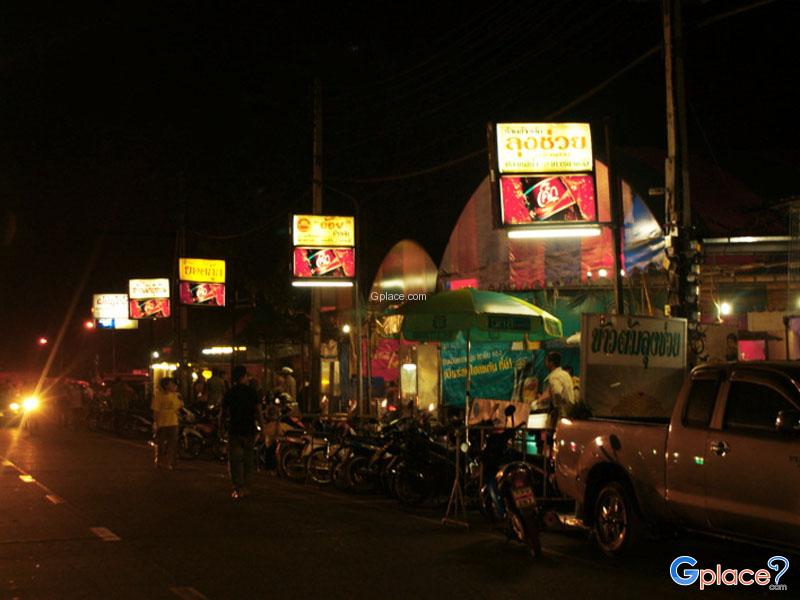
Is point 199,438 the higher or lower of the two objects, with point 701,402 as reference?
lower

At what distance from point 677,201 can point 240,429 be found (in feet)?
24.1

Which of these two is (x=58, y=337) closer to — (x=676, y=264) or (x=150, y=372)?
(x=150, y=372)

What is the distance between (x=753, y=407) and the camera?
8.75 m

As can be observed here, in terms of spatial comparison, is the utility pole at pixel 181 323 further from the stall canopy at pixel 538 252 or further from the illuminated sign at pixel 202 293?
the stall canopy at pixel 538 252

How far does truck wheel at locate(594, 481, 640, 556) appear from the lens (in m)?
9.88

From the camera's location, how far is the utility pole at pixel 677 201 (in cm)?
1462

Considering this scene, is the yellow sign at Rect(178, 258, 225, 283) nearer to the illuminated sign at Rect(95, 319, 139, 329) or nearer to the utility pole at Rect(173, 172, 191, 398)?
the utility pole at Rect(173, 172, 191, 398)

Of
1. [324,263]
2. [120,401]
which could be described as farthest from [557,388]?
[120,401]

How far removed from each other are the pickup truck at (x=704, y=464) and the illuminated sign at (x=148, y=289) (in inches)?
1444

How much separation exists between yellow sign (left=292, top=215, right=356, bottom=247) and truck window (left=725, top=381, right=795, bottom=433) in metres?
16.4

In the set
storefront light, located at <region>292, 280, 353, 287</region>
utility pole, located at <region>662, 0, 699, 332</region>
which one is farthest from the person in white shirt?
storefront light, located at <region>292, 280, 353, 287</region>

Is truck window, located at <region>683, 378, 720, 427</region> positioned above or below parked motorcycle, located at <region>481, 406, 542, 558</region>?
above

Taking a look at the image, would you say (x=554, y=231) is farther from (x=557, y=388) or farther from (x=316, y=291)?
(x=316, y=291)

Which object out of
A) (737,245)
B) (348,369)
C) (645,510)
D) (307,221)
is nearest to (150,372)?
(348,369)
